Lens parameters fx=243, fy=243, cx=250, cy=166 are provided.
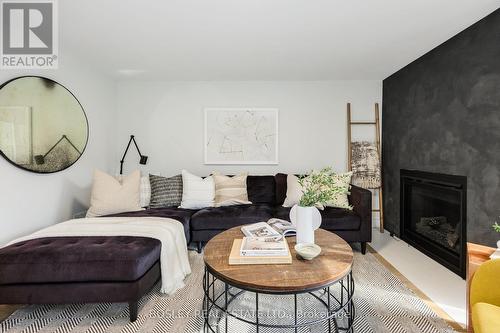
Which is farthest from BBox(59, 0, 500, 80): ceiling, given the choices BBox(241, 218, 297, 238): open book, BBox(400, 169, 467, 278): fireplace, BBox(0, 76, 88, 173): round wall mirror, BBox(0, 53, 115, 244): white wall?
BBox(241, 218, 297, 238): open book

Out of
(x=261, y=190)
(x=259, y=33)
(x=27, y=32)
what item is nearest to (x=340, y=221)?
(x=261, y=190)

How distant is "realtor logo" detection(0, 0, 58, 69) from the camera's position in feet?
6.44

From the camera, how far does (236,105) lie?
3.67 metres

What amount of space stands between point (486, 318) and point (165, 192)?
9.58 ft

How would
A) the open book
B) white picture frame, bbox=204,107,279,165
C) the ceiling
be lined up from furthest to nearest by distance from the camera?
white picture frame, bbox=204,107,279,165 → the ceiling → the open book

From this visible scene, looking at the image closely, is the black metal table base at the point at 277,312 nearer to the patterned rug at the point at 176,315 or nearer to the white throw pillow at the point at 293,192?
the patterned rug at the point at 176,315

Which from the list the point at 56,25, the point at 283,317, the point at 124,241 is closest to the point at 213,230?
the point at 124,241

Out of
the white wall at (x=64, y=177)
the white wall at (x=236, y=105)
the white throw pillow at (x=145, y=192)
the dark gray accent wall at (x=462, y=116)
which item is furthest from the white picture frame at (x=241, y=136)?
the dark gray accent wall at (x=462, y=116)

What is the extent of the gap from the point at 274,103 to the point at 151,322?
3057 mm

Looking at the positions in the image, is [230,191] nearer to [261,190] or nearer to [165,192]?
[261,190]

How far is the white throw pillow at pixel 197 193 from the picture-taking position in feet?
9.81

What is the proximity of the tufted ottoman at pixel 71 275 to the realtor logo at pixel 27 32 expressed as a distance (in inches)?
66.7

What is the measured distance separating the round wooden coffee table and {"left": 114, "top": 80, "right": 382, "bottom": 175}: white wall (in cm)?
203

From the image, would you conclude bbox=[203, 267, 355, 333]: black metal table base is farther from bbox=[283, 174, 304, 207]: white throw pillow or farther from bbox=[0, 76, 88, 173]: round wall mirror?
bbox=[0, 76, 88, 173]: round wall mirror
